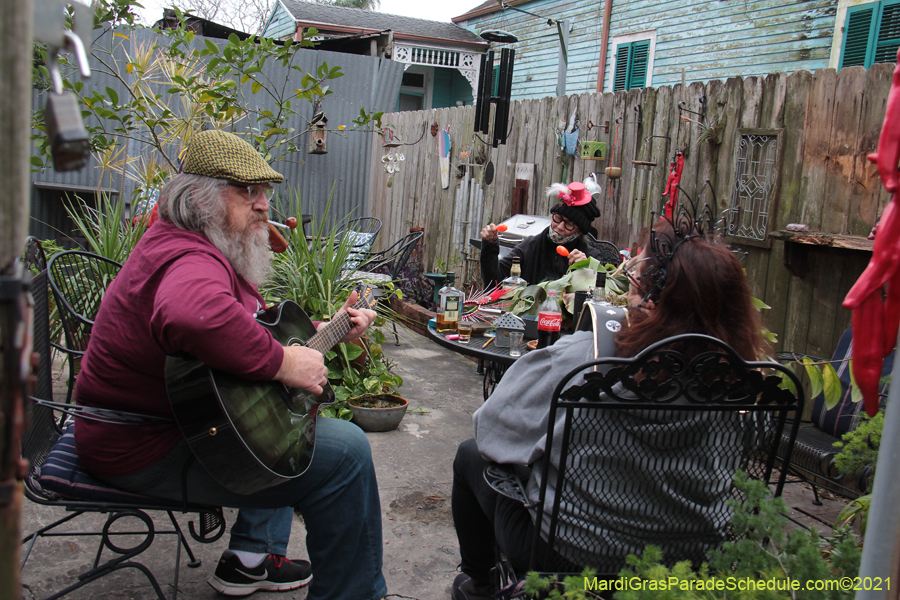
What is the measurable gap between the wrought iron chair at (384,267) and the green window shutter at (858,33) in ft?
17.3

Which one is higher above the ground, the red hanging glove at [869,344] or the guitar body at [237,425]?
the red hanging glove at [869,344]

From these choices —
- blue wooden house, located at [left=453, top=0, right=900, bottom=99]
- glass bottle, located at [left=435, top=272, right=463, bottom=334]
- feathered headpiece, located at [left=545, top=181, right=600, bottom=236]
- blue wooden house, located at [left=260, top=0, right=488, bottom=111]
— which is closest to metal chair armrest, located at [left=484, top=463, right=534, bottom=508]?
glass bottle, located at [left=435, top=272, right=463, bottom=334]

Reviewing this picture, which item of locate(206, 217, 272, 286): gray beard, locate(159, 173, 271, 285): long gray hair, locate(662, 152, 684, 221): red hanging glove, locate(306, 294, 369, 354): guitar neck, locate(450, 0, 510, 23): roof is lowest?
locate(306, 294, 369, 354): guitar neck

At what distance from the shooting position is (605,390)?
4.98ft

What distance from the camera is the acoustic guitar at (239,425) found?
5.69ft

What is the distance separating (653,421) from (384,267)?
5848 millimetres

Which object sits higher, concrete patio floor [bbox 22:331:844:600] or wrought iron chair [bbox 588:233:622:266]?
wrought iron chair [bbox 588:233:622:266]

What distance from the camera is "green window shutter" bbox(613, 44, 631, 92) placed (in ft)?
33.7

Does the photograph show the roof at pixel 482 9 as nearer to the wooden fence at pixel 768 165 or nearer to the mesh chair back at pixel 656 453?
the wooden fence at pixel 768 165

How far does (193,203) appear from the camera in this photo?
1953mm

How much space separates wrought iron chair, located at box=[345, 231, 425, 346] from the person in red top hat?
2.58 ft

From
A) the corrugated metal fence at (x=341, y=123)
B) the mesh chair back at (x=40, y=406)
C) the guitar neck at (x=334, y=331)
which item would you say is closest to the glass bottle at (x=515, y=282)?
the guitar neck at (x=334, y=331)

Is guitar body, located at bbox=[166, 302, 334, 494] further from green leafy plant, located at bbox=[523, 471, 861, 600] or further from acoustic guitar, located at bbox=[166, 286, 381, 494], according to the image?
green leafy plant, located at bbox=[523, 471, 861, 600]

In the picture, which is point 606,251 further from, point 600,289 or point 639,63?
point 639,63
